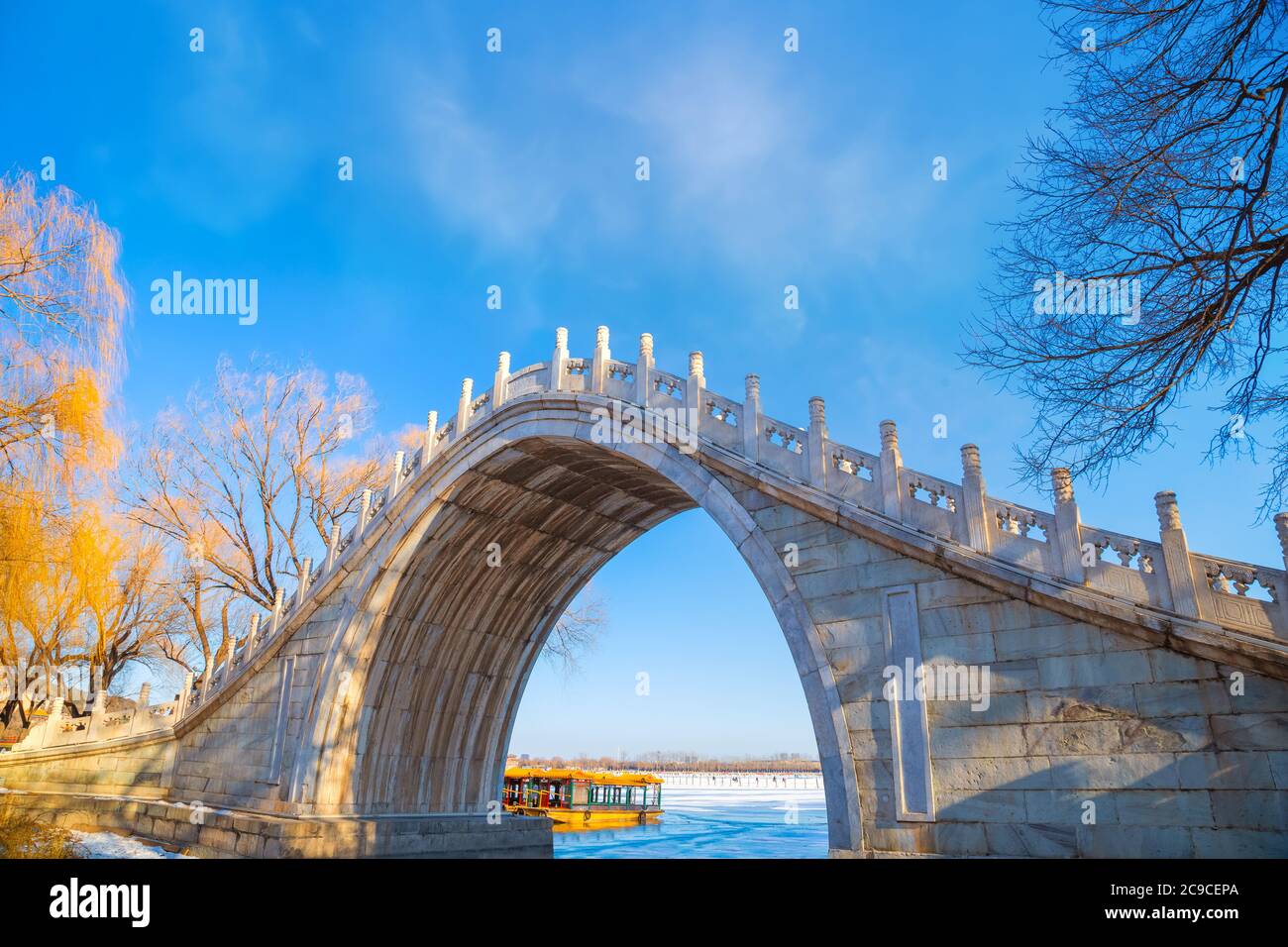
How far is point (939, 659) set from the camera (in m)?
10.8

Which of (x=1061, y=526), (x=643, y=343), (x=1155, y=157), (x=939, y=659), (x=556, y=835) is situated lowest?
(x=556, y=835)

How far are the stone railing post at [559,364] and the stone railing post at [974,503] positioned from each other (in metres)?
8.61

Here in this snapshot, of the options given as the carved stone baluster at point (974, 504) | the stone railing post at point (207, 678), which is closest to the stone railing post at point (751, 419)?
the carved stone baluster at point (974, 504)

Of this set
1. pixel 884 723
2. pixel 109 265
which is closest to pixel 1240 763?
pixel 884 723

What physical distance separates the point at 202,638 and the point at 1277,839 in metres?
32.3

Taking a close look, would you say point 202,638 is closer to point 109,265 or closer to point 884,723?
point 109,265

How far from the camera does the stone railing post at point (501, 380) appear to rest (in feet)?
61.1

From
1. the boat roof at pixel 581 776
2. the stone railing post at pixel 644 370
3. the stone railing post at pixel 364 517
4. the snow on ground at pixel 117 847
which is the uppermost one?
the stone railing post at pixel 644 370

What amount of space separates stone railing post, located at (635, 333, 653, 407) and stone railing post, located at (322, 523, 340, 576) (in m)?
10.1

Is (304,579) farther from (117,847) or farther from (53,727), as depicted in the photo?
(53,727)

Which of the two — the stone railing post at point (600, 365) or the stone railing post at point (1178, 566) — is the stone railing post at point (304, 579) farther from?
the stone railing post at point (1178, 566)

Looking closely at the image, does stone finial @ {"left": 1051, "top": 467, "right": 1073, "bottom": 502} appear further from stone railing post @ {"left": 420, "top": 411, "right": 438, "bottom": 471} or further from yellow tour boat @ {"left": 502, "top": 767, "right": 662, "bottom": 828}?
yellow tour boat @ {"left": 502, "top": 767, "right": 662, "bottom": 828}

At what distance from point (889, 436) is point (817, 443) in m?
1.13
